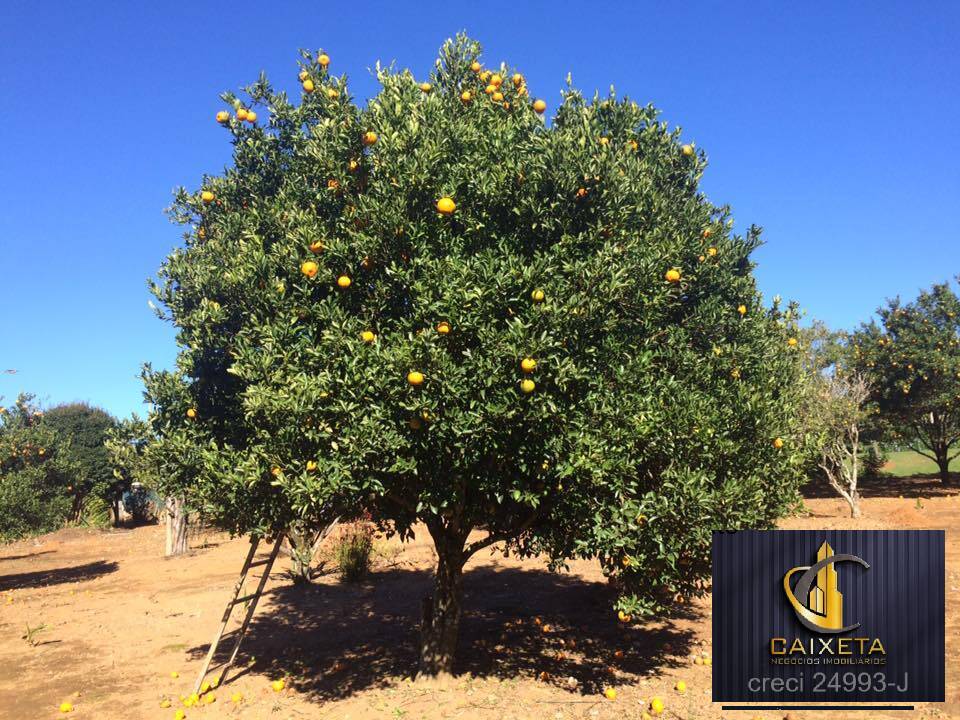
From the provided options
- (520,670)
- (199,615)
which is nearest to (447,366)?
(520,670)

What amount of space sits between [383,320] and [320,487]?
2.43 metres

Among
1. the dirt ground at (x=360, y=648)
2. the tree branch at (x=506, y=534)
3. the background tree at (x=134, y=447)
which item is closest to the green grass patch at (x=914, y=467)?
the dirt ground at (x=360, y=648)

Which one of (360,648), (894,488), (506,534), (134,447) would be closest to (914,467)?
(894,488)

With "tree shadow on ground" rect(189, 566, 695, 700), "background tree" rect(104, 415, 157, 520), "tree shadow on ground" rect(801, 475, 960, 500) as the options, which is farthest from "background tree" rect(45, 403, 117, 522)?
"tree shadow on ground" rect(801, 475, 960, 500)

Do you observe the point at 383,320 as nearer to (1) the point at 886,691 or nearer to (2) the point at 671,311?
(2) the point at 671,311

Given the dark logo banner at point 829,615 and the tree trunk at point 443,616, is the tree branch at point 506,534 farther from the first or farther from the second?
the dark logo banner at point 829,615

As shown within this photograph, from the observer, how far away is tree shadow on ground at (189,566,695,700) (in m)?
10.6

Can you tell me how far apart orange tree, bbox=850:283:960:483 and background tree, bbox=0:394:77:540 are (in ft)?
121

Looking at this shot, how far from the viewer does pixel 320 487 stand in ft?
23.4

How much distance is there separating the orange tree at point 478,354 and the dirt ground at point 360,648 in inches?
57.8

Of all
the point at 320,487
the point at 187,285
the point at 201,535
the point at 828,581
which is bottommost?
the point at 201,535

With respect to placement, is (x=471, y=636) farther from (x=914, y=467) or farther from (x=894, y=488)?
(x=914, y=467)

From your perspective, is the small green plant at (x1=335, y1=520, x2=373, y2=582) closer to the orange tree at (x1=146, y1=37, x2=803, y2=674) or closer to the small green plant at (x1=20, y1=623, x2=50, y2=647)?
the small green plant at (x1=20, y1=623, x2=50, y2=647)

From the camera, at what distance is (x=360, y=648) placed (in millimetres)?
12148
